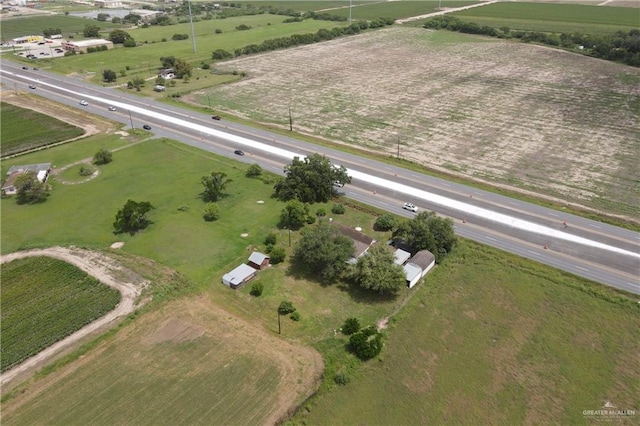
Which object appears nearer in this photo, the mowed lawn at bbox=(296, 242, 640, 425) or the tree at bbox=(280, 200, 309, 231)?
the mowed lawn at bbox=(296, 242, 640, 425)

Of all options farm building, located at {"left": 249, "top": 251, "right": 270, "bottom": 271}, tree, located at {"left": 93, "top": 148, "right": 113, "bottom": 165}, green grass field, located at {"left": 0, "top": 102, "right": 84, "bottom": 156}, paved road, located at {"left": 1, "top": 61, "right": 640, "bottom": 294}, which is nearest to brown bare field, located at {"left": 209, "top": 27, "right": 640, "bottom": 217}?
paved road, located at {"left": 1, "top": 61, "right": 640, "bottom": 294}

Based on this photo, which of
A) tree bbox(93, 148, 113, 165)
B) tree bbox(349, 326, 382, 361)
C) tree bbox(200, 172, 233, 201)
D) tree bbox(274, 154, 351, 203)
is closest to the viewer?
tree bbox(349, 326, 382, 361)

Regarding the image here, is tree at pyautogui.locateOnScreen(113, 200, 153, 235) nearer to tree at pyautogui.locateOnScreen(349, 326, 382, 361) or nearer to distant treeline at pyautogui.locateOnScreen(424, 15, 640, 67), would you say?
tree at pyautogui.locateOnScreen(349, 326, 382, 361)

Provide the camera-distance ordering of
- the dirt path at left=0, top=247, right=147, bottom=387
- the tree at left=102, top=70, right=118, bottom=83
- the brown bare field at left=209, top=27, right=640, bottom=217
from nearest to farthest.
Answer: the dirt path at left=0, top=247, right=147, bottom=387
the brown bare field at left=209, top=27, right=640, bottom=217
the tree at left=102, top=70, right=118, bottom=83

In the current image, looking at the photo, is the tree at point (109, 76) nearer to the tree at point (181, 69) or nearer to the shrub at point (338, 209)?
the tree at point (181, 69)

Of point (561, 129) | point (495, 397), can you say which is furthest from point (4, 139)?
point (561, 129)

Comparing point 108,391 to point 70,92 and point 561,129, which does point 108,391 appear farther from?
point 70,92
